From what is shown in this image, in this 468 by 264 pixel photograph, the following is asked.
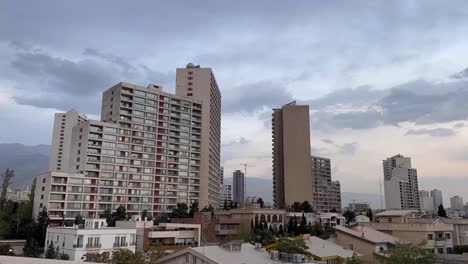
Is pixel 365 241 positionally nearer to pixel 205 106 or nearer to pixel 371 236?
pixel 371 236

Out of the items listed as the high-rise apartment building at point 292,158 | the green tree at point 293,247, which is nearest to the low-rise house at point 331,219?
the high-rise apartment building at point 292,158

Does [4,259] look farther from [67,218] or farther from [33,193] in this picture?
[33,193]

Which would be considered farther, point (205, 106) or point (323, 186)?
point (323, 186)

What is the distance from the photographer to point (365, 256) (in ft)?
177

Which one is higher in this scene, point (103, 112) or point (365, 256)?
point (103, 112)

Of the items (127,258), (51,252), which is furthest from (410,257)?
(51,252)

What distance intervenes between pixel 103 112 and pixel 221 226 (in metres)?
48.6

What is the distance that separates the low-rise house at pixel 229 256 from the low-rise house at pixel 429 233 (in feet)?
83.1

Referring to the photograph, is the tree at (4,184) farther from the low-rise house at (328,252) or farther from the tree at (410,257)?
the tree at (410,257)

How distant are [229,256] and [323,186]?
15965 centimetres

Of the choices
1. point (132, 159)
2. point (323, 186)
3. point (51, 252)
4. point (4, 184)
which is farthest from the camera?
point (323, 186)

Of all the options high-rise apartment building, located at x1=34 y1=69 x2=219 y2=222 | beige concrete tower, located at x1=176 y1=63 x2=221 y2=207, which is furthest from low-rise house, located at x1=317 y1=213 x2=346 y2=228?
high-rise apartment building, located at x1=34 y1=69 x2=219 y2=222

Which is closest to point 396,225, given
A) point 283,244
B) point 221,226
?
point 283,244

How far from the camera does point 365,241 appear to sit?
55.0 metres
